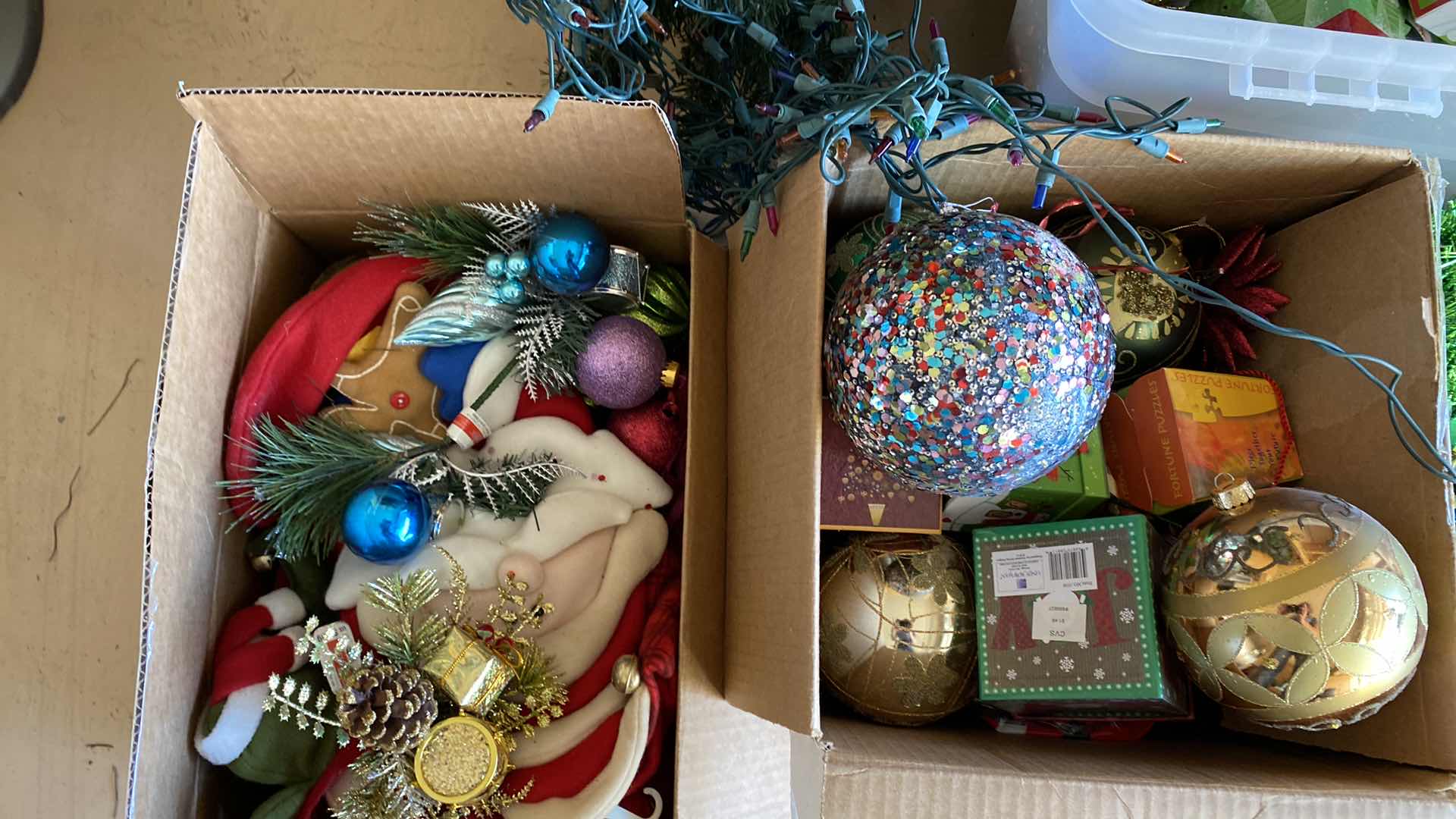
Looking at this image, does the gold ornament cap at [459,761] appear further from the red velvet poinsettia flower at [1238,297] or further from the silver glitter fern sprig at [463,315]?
the red velvet poinsettia flower at [1238,297]

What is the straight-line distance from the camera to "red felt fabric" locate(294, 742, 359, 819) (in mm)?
752

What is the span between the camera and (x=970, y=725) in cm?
79

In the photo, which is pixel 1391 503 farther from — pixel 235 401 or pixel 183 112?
pixel 183 112

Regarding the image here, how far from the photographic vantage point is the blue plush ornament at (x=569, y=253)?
0.77 m

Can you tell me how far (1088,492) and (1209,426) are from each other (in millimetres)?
118

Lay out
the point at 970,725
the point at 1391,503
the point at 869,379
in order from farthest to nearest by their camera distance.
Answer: the point at 970,725 < the point at 1391,503 < the point at 869,379

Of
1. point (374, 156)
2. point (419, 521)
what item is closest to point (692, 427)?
point (419, 521)

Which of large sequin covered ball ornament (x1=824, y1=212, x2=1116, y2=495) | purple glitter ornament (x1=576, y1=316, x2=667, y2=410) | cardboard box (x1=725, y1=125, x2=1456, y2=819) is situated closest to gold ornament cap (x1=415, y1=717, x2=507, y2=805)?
cardboard box (x1=725, y1=125, x2=1456, y2=819)

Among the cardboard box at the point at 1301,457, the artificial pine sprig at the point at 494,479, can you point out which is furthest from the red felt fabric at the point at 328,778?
the cardboard box at the point at 1301,457

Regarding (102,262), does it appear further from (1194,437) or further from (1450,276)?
(1450,276)

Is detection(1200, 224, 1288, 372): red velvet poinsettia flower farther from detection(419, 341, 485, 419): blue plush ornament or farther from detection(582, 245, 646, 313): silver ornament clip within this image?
detection(419, 341, 485, 419): blue plush ornament

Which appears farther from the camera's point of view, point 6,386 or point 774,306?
point 6,386

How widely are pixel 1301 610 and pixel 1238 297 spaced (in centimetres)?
33

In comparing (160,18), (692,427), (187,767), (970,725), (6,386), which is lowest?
(970,725)
